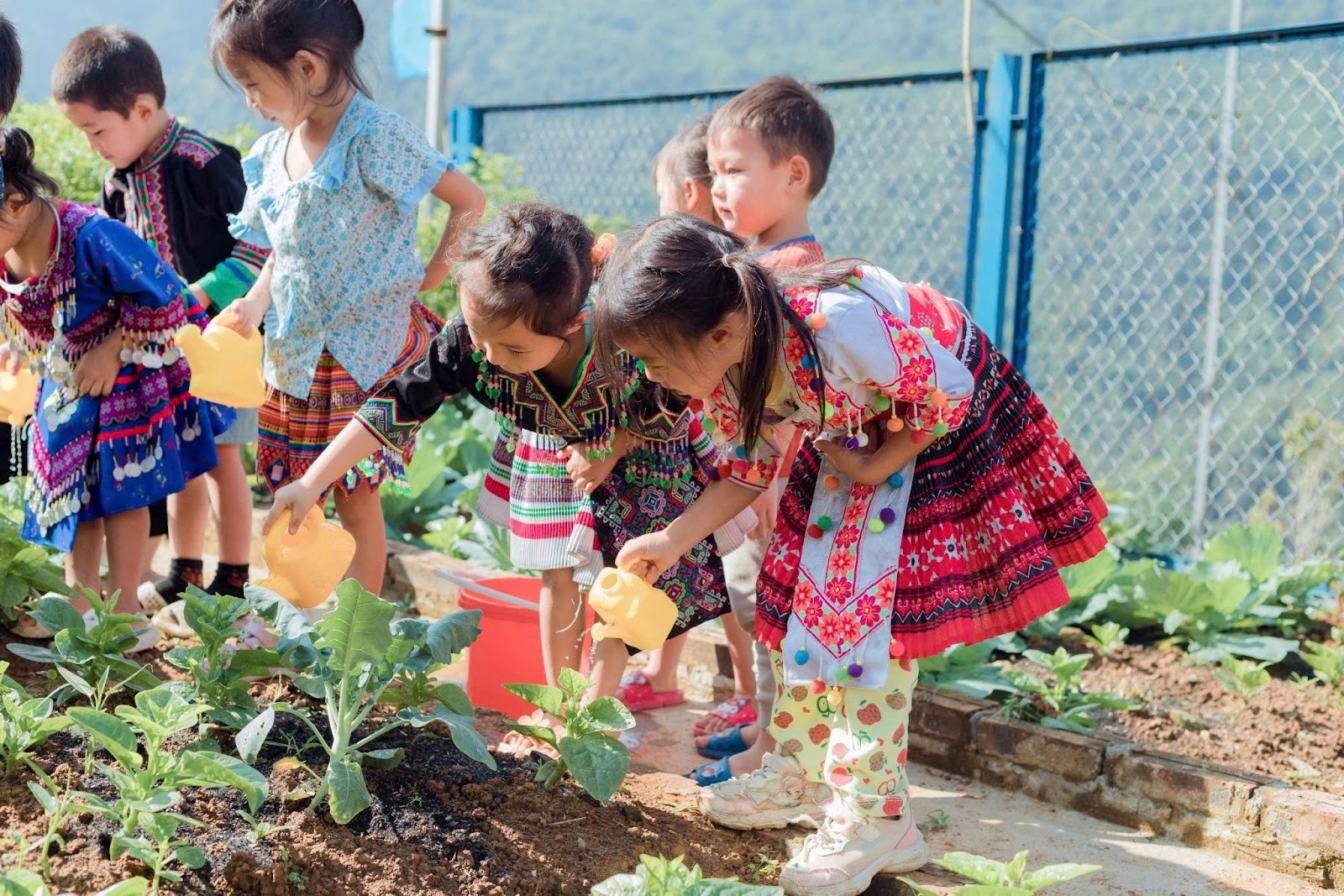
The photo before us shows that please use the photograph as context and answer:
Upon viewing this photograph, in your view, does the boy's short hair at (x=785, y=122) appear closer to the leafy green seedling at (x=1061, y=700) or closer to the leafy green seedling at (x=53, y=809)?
the leafy green seedling at (x=1061, y=700)

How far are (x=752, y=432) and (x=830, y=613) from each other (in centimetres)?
36

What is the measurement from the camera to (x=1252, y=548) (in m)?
4.02

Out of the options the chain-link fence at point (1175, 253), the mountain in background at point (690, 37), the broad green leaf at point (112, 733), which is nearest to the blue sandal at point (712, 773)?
the broad green leaf at point (112, 733)

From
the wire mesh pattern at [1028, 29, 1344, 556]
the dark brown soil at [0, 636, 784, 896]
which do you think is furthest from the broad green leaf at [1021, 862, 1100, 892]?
the wire mesh pattern at [1028, 29, 1344, 556]

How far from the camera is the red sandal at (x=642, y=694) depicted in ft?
10.7

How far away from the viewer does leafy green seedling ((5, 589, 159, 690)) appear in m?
2.29

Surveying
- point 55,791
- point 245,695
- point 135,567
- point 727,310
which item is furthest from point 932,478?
point 135,567

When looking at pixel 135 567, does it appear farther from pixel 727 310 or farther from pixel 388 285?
pixel 727 310

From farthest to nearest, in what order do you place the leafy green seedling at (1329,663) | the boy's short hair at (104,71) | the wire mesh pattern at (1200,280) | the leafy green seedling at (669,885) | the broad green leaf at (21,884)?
the wire mesh pattern at (1200,280)
the leafy green seedling at (1329,663)
the boy's short hair at (104,71)
the leafy green seedling at (669,885)
the broad green leaf at (21,884)

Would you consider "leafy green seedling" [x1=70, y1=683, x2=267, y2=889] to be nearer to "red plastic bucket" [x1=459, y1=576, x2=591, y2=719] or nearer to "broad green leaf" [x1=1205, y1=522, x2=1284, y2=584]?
"red plastic bucket" [x1=459, y1=576, x2=591, y2=719]

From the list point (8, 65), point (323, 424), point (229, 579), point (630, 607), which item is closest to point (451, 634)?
point (630, 607)

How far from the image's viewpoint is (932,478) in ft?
7.39

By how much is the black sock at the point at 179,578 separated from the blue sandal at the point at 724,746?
59.1 inches

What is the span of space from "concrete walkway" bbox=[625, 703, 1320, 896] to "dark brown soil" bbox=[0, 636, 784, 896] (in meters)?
0.26
